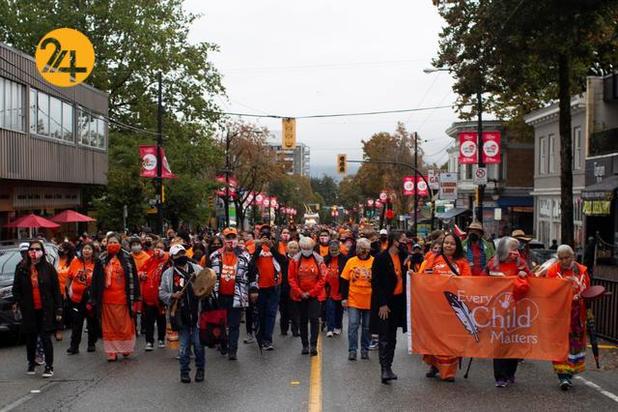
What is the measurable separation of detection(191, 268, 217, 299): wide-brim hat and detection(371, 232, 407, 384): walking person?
6.62 ft

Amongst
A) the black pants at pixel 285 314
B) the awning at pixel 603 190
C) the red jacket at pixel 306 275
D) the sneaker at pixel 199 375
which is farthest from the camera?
the awning at pixel 603 190

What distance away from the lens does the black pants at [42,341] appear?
10.5 m

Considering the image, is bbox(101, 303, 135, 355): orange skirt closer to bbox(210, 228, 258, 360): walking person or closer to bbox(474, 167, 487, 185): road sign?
bbox(210, 228, 258, 360): walking person

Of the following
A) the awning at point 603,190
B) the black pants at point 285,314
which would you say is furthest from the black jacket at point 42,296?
the awning at point 603,190

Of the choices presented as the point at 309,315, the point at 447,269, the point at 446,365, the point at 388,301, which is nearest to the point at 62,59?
the point at 309,315

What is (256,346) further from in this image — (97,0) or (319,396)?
(97,0)

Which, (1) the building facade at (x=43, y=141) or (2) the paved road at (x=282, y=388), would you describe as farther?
(1) the building facade at (x=43, y=141)

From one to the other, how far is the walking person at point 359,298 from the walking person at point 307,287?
0.56 meters

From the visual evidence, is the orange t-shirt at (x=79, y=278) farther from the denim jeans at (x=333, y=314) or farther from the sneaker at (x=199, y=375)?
the denim jeans at (x=333, y=314)

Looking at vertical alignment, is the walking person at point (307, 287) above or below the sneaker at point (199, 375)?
above

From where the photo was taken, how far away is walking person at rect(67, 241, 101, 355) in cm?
1296

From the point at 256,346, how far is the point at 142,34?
32537mm

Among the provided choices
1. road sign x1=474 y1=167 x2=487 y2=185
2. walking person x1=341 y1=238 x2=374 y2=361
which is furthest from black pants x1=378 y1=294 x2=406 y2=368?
road sign x1=474 y1=167 x2=487 y2=185

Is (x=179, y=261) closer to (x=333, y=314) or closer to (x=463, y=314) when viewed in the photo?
(x=463, y=314)
